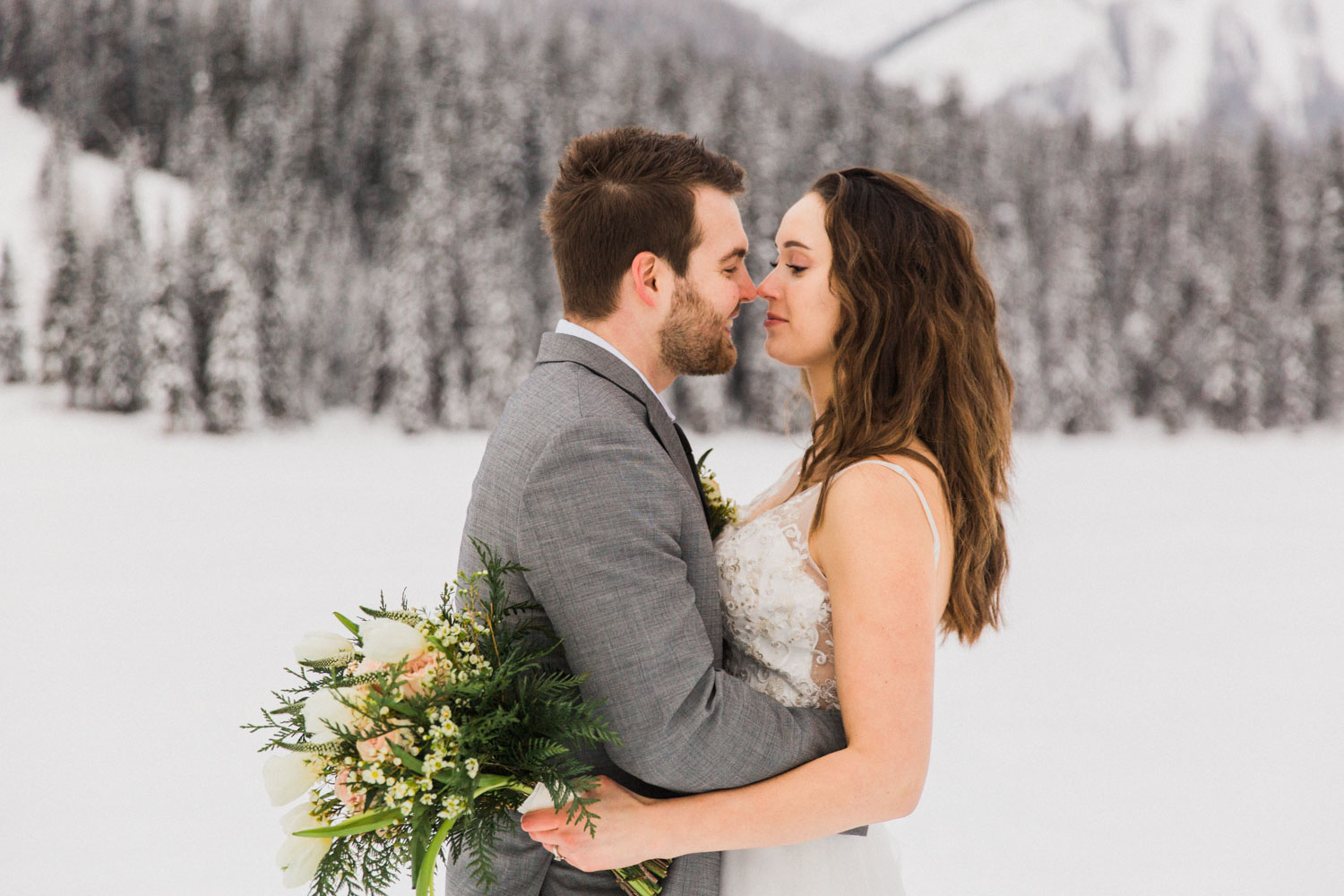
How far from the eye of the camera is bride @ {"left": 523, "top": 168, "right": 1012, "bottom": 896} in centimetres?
161

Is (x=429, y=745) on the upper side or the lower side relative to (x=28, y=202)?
lower

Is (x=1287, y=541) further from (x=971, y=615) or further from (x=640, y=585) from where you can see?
(x=640, y=585)

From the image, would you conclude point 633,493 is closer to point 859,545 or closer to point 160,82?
point 859,545

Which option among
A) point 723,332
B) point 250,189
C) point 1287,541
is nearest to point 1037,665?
point 1287,541

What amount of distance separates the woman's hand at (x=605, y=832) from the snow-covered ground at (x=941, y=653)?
365cm

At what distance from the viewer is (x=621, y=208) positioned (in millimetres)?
1869

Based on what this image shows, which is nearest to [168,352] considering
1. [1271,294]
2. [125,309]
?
[125,309]

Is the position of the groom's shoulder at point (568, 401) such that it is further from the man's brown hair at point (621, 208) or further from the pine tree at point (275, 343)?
the pine tree at point (275, 343)

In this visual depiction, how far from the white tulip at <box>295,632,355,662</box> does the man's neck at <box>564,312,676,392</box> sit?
76 centimetres

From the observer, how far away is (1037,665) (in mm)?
7430

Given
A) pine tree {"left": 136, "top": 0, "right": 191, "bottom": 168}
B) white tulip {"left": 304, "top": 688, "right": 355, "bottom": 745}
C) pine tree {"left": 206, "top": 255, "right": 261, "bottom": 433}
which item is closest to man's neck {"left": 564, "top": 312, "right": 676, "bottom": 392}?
white tulip {"left": 304, "top": 688, "right": 355, "bottom": 745}

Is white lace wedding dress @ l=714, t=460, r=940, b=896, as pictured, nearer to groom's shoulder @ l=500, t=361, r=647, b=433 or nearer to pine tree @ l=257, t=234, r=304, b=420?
groom's shoulder @ l=500, t=361, r=647, b=433

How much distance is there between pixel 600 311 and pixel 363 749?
3.05 feet

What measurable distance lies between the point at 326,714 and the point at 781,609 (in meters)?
0.87
